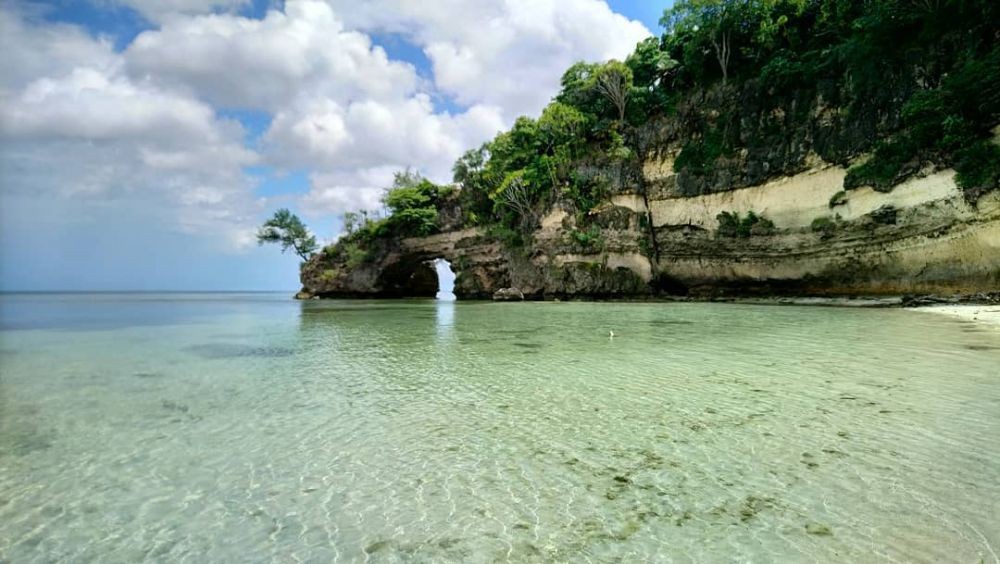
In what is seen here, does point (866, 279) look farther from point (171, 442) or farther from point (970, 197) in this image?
point (171, 442)

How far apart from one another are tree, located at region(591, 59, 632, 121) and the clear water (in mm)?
24815

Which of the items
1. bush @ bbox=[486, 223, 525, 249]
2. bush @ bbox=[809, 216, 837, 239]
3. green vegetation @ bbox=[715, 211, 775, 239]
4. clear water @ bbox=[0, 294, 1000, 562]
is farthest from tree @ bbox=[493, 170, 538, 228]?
clear water @ bbox=[0, 294, 1000, 562]

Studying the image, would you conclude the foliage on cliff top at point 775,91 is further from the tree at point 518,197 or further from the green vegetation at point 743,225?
the green vegetation at point 743,225

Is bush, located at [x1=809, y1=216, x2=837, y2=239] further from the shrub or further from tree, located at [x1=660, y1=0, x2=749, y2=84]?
tree, located at [x1=660, y1=0, x2=749, y2=84]

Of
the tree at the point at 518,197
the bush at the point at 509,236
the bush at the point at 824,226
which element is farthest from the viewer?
the bush at the point at 509,236

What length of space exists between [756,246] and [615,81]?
1287 cm

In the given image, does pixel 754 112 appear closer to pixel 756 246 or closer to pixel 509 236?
pixel 756 246

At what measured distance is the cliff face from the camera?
16938 millimetres

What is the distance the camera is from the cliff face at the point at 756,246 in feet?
55.6

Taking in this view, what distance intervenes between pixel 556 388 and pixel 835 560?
12.3ft

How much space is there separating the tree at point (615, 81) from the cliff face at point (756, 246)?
426cm

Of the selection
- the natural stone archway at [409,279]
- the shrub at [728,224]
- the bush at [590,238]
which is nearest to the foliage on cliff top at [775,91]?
the bush at [590,238]

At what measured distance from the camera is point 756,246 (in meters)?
23.9

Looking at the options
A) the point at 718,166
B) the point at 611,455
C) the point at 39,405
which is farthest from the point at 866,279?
the point at 39,405
